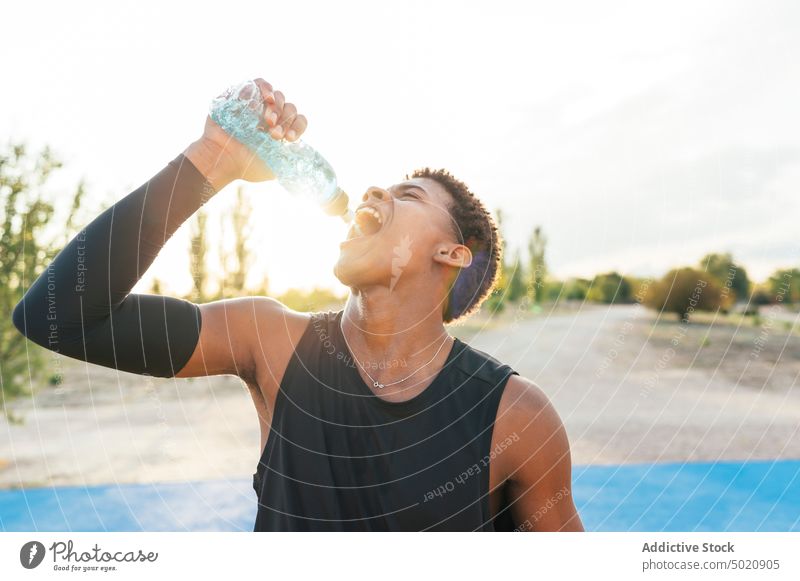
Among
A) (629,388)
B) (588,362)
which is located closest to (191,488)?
(629,388)

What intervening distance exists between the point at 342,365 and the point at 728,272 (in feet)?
13.0

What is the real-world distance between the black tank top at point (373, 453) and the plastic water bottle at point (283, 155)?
0.47m

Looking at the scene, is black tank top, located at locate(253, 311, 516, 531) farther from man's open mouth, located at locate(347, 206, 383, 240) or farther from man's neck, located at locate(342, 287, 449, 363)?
man's open mouth, located at locate(347, 206, 383, 240)

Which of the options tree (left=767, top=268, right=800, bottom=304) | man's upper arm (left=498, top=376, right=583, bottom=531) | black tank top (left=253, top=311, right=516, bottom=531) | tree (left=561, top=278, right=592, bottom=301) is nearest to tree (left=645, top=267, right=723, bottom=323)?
tree (left=561, top=278, right=592, bottom=301)

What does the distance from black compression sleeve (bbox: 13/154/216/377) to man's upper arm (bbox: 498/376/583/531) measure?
681mm

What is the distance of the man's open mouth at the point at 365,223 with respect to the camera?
1590 millimetres

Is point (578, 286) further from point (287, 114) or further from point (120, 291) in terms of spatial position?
point (120, 291)

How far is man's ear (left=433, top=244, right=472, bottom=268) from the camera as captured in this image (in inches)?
63.7

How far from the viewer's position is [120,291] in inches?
50.6

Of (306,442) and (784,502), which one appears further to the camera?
(784,502)

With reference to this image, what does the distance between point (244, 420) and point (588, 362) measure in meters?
6.51
